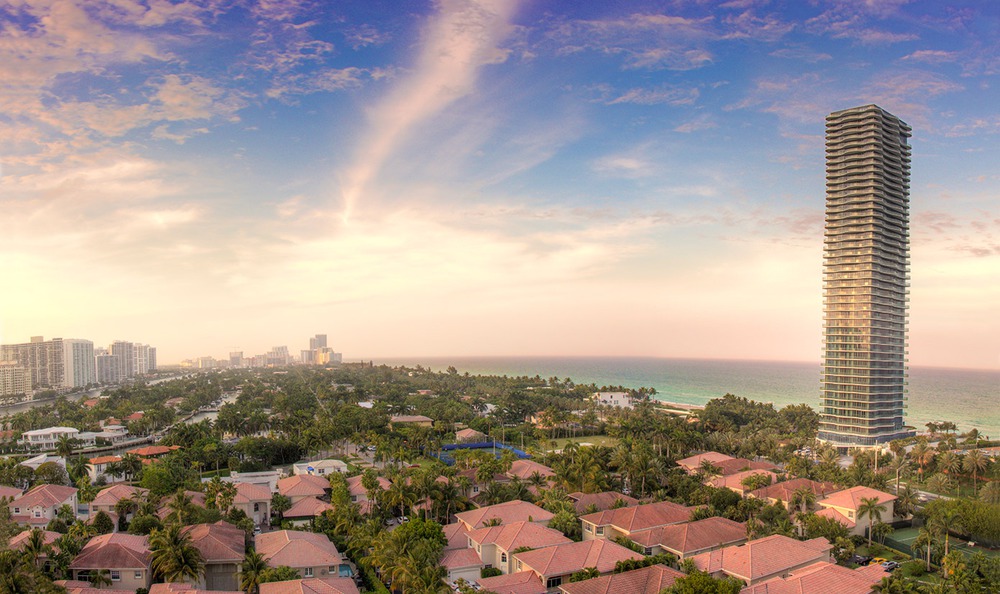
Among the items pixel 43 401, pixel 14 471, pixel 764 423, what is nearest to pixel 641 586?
pixel 14 471

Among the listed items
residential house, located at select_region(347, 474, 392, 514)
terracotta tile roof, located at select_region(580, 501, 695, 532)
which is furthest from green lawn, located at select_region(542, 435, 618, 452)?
terracotta tile roof, located at select_region(580, 501, 695, 532)

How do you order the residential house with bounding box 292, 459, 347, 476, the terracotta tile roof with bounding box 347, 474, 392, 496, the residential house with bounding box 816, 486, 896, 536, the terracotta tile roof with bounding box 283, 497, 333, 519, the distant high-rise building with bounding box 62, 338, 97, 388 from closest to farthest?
the residential house with bounding box 816, 486, 896, 536 < the terracotta tile roof with bounding box 283, 497, 333, 519 < the terracotta tile roof with bounding box 347, 474, 392, 496 < the residential house with bounding box 292, 459, 347, 476 < the distant high-rise building with bounding box 62, 338, 97, 388

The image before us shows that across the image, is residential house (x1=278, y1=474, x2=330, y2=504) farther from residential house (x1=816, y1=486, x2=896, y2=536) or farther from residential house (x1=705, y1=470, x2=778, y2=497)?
residential house (x1=816, y1=486, x2=896, y2=536)

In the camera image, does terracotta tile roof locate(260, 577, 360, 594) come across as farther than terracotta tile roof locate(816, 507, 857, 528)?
No

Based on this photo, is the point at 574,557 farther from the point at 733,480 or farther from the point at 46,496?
the point at 46,496

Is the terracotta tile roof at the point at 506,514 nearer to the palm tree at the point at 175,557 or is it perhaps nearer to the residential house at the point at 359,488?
the residential house at the point at 359,488

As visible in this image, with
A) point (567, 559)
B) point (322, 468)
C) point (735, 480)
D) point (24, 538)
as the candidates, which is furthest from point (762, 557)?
point (322, 468)

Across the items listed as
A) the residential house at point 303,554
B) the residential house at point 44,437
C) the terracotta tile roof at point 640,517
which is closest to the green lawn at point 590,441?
the terracotta tile roof at point 640,517

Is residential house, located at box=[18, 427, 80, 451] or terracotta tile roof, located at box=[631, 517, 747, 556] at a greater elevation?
terracotta tile roof, located at box=[631, 517, 747, 556]
